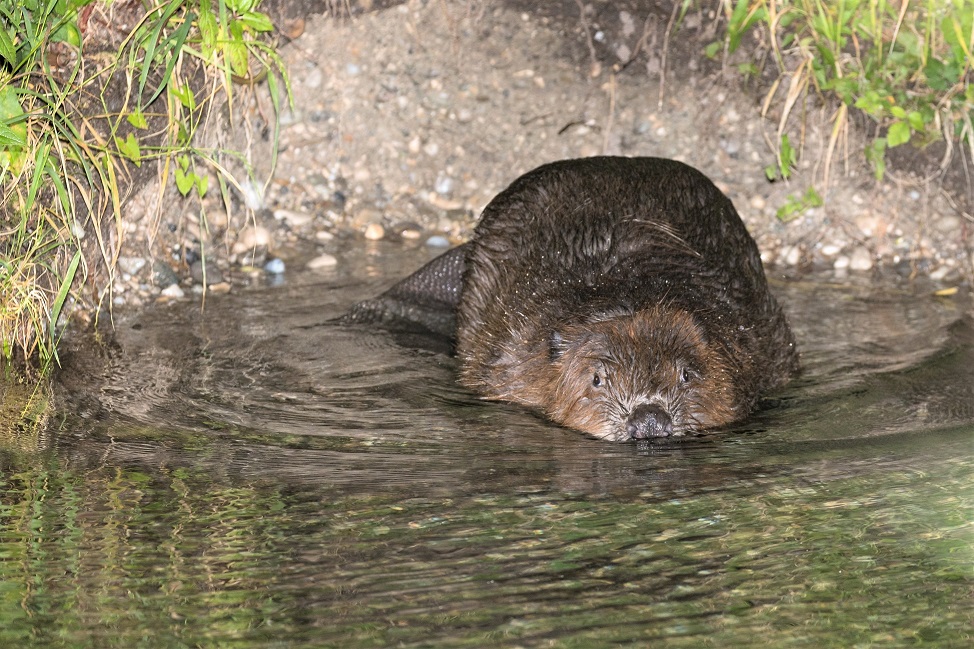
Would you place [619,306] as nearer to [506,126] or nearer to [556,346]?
[556,346]

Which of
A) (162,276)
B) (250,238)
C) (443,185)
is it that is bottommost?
(162,276)

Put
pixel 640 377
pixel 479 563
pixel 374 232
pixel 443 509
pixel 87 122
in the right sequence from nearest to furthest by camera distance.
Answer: pixel 479 563 < pixel 443 509 < pixel 640 377 < pixel 87 122 < pixel 374 232

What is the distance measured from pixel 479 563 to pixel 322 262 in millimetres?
3354

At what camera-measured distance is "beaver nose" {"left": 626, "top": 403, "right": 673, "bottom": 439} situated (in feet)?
14.5

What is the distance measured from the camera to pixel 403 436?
4383mm

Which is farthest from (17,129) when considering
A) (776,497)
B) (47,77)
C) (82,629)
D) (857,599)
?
(857,599)

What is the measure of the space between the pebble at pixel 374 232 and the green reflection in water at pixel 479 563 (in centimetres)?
291

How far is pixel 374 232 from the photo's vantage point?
22.2ft

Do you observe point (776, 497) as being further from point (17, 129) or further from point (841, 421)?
point (17, 129)

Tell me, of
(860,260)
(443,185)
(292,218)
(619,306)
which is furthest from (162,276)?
(860,260)

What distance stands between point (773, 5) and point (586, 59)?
3.51 ft

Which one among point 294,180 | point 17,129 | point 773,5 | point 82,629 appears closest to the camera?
point 82,629

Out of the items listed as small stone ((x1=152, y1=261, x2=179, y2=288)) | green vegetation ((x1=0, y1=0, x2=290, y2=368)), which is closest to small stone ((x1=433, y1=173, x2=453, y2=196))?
green vegetation ((x1=0, y1=0, x2=290, y2=368))

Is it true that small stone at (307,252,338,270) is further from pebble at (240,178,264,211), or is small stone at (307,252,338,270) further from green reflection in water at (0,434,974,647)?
green reflection in water at (0,434,974,647)
